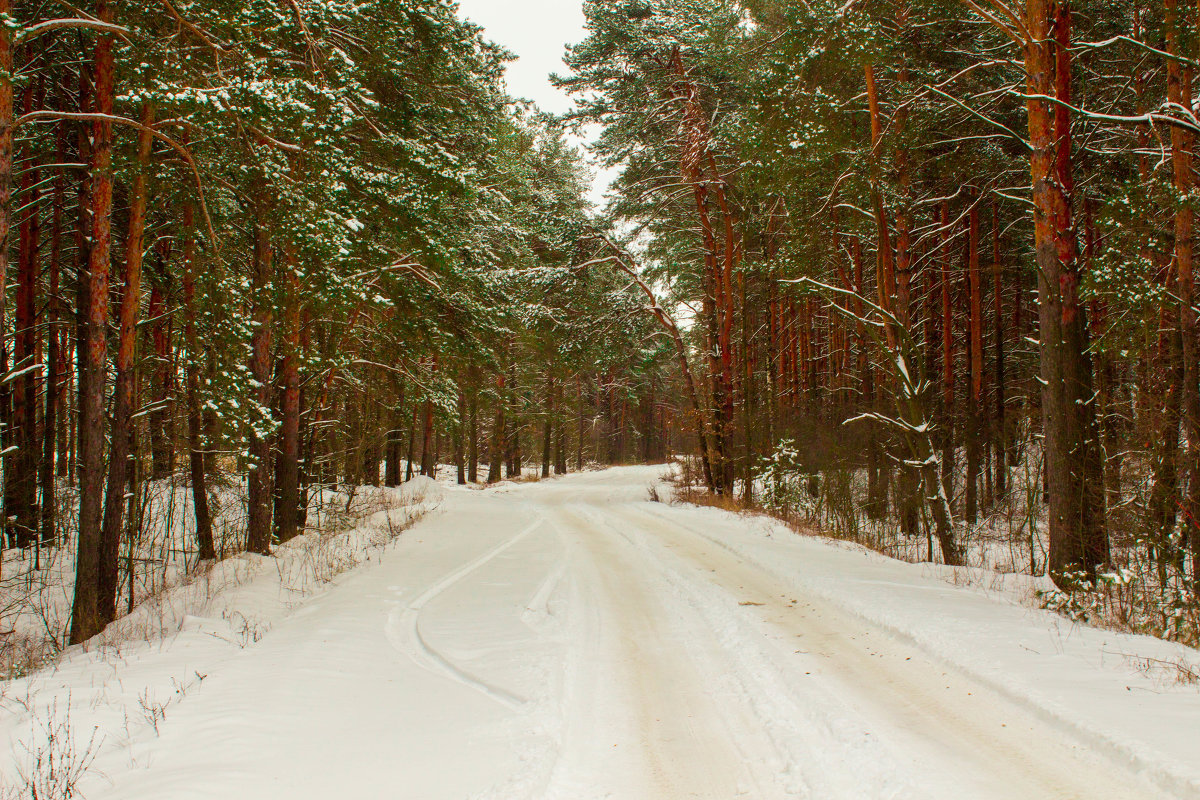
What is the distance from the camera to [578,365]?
19531 millimetres

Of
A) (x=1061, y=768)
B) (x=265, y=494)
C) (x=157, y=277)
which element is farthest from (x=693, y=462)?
(x=1061, y=768)

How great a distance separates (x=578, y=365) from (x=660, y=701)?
1570 cm

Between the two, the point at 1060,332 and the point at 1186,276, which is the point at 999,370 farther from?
the point at 1060,332

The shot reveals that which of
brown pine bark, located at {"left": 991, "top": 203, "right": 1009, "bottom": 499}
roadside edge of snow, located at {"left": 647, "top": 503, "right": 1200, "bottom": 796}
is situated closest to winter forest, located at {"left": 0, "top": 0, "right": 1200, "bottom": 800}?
roadside edge of snow, located at {"left": 647, "top": 503, "right": 1200, "bottom": 796}

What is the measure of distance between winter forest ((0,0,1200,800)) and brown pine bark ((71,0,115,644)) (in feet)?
0.15

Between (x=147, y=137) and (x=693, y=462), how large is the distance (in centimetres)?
1891

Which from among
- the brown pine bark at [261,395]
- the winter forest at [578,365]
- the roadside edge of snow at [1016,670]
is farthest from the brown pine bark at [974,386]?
the brown pine bark at [261,395]

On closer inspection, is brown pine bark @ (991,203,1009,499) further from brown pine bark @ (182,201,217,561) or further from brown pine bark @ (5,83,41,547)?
brown pine bark @ (5,83,41,547)

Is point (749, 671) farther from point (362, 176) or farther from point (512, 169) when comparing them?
point (512, 169)

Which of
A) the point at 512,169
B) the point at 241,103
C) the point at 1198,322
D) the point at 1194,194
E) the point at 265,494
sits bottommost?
the point at 265,494

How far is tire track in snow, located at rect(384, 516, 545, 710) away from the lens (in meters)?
4.43

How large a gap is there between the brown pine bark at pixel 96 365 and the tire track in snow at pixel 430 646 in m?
3.90

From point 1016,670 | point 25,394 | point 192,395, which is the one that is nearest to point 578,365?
point 192,395

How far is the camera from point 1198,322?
27.0 ft
